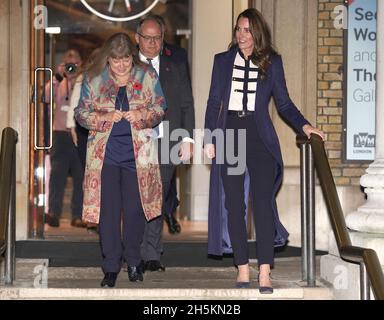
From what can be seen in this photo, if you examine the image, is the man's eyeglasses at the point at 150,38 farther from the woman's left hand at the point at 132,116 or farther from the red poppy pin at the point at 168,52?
the woman's left hand at the point at 132,116

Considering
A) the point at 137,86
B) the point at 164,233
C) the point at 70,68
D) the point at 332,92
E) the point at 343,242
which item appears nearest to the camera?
the point at 343,242

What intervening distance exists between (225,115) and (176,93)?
89cm

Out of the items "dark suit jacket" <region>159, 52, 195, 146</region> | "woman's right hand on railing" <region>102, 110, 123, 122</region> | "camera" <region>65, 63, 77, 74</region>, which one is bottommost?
"woman's right hand on railing" <region>102, 110, 123, 122</region>

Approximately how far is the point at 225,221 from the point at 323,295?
32.1 inches

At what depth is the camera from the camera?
10227 millimetres

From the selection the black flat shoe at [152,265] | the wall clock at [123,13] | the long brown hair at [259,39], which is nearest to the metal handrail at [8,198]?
the black flat shoe at [152,265]

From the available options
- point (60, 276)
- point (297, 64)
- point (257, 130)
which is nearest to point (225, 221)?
point (257, 130)

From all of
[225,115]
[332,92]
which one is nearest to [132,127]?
[225,115]

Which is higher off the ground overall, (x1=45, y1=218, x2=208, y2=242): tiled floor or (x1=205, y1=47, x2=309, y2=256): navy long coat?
(x1=205, y1=47, x2=309, y2=256): navy long coat

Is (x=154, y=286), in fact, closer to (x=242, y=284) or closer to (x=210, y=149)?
(x=242, y=284)

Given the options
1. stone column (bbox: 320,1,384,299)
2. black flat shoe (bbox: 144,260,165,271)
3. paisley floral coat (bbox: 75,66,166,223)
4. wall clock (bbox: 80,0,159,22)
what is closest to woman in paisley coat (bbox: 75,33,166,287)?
paisley floral coat (bbox: 75,66,166,223)

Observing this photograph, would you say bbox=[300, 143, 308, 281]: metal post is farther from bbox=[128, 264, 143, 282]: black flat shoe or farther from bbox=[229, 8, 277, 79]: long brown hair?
bbox=[128, 264, 143, 282]: black flat shoe

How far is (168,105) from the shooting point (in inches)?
297
